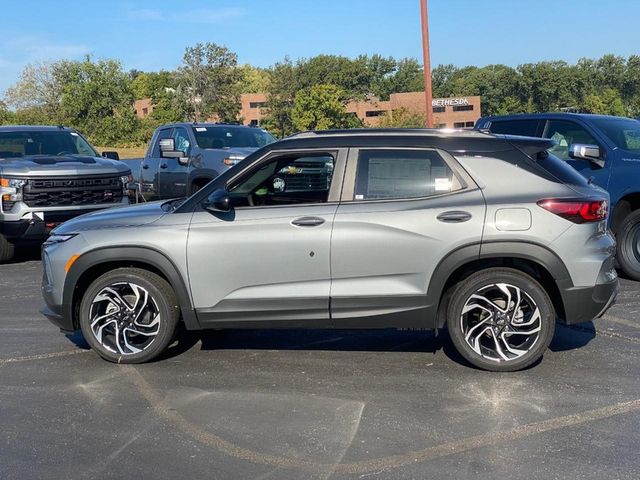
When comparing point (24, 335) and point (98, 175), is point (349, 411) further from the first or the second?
point (98, 175)

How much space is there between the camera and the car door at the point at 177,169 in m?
13.2

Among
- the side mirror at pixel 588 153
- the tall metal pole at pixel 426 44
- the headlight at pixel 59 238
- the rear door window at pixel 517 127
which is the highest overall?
the tall metal pole at pixel 426 44

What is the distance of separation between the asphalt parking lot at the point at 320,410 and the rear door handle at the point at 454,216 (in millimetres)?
1134

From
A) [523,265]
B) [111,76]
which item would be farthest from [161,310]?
[111,76]

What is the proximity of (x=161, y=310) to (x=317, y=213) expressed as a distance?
1415mm

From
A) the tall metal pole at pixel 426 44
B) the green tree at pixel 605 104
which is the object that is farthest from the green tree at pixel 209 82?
the tall metal pole at pixel 426 44

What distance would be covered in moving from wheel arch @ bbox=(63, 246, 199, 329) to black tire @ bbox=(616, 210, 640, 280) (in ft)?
17.7

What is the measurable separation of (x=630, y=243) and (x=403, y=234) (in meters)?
4.48

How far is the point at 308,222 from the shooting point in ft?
17.3

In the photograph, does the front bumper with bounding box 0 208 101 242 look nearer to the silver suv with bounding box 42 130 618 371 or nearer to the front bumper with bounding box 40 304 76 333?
the front bumper with bounding box 40 304 76 333

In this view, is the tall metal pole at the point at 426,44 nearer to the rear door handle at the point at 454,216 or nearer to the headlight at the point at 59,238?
the rear door handle at the point at 454,216

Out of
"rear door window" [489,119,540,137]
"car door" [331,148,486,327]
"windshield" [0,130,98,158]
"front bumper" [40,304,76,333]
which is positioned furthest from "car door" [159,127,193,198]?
"car door" [331,148,486,327]

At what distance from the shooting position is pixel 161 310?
5516 mm

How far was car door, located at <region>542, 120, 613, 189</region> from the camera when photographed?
27.9 feet
